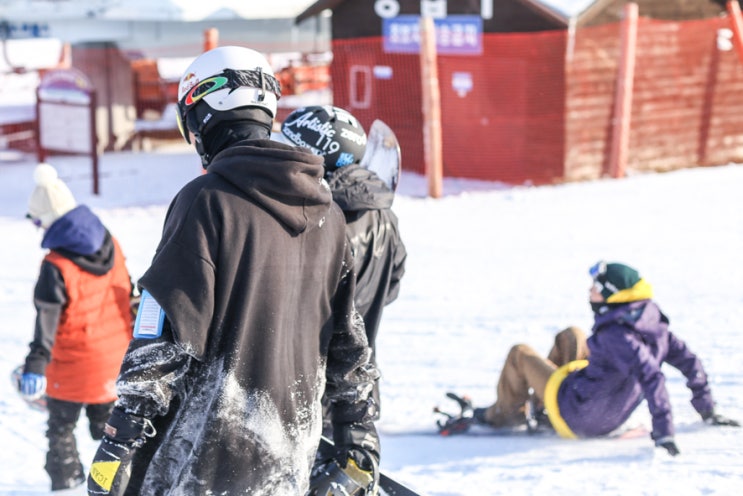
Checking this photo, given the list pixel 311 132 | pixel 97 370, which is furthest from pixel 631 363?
pixel 97 370

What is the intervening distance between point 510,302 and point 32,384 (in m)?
3.95

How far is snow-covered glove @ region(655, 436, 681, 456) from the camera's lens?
4.57 meters

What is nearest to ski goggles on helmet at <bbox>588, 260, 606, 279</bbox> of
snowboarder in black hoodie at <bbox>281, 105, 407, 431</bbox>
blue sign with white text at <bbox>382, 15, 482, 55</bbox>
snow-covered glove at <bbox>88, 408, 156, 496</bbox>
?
snowboarder in black hoodie at <bbox>281, 105, 407, 431</bbox>

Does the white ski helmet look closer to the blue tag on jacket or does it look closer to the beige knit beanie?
the blue tag on jacket

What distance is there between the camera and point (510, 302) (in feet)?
24.9

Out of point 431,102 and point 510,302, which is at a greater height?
point 431,102

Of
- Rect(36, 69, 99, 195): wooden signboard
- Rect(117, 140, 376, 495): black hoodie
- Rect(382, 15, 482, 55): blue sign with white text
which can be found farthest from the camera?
Rect(36, 69, 99, 195): wooden signboard

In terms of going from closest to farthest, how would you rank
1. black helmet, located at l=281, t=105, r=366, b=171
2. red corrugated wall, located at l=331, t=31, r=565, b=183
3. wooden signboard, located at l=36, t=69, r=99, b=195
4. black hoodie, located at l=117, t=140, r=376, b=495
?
black hoodie, located at l=117, t=140, r=376, b=495 < black helmet, located at l=281, t=105, r=366, b=171 < red corrugated wall, located at l=331, t=31, r=565, b=183 < wooden signboard, located at l=36, t=69, r=99, b=195

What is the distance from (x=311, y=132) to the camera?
12.8 feet

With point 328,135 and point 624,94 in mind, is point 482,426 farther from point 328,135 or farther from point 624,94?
point 624,94

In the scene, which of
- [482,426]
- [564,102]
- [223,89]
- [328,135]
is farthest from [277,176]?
[564,102]

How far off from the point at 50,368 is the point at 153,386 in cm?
255

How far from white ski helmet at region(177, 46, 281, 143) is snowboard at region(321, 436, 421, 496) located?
3.91 ft

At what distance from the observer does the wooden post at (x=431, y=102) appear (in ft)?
36.3
